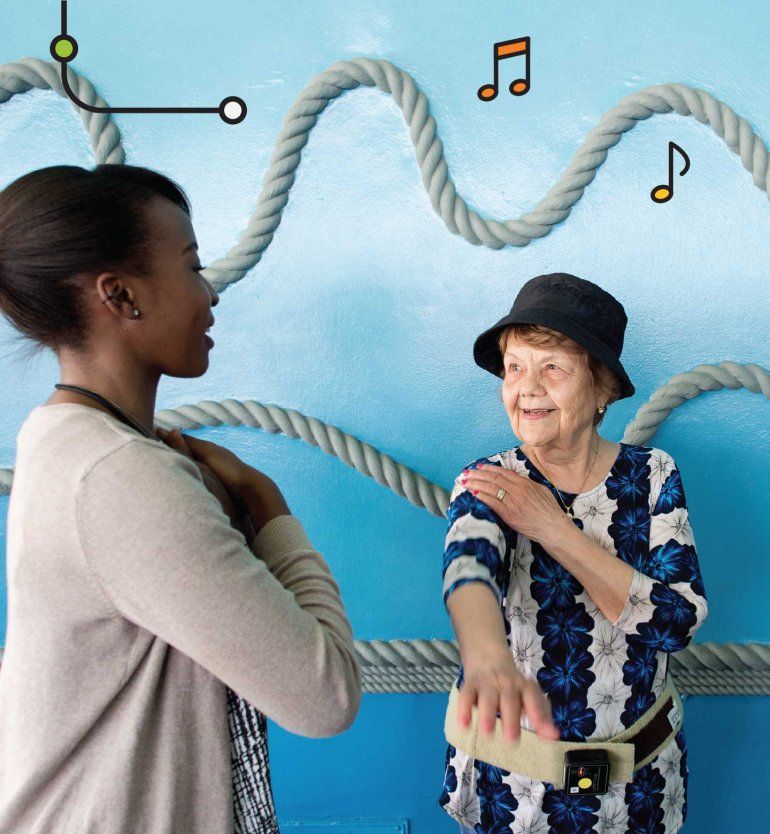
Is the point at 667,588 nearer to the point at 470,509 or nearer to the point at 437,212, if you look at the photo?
the point at 470,509

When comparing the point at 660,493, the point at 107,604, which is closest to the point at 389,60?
the point at 660,493

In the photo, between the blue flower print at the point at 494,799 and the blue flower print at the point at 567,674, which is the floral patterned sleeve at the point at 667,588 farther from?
the blue flower print at the point at 494,799

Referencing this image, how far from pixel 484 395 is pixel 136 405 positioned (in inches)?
33.8

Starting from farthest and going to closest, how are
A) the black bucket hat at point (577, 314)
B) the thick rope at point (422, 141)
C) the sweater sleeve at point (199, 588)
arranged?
1. the thick rope at point (422, 141)
2. the black bucket hat at point (577, 314)
3. the sweater sleeve at point (199, 588)

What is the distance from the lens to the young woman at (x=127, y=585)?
674 mm

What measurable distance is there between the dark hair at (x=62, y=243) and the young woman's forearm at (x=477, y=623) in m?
0.47

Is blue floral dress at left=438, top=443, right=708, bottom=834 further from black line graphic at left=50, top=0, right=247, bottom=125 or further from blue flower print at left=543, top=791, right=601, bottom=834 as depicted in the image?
black line graphic at left=50, top=0, right=247, bottom=125

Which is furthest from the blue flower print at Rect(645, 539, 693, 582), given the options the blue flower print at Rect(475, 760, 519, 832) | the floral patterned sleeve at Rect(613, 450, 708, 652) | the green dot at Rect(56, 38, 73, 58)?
the green dot at Rect(56, 38, 73, 58)

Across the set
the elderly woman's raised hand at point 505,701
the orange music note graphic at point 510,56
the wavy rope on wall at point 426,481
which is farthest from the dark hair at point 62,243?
the orange music note graphic at point 510,56

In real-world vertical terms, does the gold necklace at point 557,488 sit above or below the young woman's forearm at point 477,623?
above

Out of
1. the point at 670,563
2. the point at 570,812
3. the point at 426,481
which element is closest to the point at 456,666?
the point at 426,481

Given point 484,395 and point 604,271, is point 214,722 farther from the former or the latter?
point 604,271

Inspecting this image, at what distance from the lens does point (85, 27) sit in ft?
5.12

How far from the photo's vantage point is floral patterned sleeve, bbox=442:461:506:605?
1.05 meters
